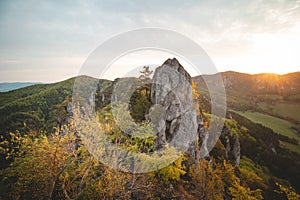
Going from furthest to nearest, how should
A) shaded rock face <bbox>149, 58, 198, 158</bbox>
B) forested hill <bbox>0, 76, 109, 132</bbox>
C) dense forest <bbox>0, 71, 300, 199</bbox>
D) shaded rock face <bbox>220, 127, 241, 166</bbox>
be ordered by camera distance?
1. forested hill <bbox>0, 76, 109, 132</bbox>
2. shaded rock face <bbox>220, 127, 241, 166</bbox>
3. shaded rock face <bbox>149, 58, 198, 158</bbox>
4. dense forest <bbox>0, 71, 300, 199</bbox>

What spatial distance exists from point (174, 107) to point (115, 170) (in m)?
13.4

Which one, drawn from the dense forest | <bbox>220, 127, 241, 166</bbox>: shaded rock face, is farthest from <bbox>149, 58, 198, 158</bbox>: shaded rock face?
<bbox>220, 127, 241, 166</bbox>: shaded rock face

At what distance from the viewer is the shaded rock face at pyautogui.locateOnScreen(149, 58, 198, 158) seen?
789 inches

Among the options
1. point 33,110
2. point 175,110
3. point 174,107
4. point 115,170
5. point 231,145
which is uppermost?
point 174,107

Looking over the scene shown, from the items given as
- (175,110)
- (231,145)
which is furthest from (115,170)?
(231,145)

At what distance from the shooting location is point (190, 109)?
71.8 feet

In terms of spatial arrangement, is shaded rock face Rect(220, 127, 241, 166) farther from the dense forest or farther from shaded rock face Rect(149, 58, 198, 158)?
shaded rock face Rect(149, 58, 198, 158)

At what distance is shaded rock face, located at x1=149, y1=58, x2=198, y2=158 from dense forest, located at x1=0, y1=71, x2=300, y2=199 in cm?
172

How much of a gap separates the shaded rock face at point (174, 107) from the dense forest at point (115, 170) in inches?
67.7

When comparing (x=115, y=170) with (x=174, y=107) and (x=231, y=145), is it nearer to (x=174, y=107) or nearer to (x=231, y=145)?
(x=174, y=107)

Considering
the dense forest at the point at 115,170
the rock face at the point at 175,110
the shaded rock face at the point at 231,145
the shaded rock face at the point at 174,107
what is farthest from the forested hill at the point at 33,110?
the shaded rock face at the point at 231,145

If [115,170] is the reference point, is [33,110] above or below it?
below

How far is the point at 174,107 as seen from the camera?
68.2 feet

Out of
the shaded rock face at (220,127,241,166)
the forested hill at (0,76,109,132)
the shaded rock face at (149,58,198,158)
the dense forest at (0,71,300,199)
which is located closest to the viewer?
the dense forest at (0,71,300,199)
